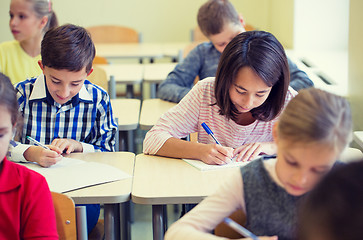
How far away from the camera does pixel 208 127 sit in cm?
199

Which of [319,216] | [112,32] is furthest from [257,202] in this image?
[112,32]

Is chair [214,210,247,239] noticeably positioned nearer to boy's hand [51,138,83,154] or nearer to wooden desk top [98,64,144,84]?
boy's hand [51,138,83,154]

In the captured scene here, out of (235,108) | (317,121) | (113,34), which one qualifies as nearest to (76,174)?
(235,108)

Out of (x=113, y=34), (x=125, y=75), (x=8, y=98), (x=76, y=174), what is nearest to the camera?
(x=8, y=98)

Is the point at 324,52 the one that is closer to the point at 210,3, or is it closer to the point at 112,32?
the point at 210,3

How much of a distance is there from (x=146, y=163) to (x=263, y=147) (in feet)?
1.35

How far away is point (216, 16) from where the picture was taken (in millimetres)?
2818

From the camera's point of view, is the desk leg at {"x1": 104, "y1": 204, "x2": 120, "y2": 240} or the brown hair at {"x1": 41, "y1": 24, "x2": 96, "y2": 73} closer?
the desk leg at {"x1": 104, "y1": 204, "x2": 120, "y2": 240}

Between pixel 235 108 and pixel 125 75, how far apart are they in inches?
64.2

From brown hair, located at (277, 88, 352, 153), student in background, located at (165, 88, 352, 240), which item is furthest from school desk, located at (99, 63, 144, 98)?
brown hair, located at (277, 88, 352, 153)

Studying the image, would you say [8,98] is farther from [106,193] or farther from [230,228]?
[230,228]

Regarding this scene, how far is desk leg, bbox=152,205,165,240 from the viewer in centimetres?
164

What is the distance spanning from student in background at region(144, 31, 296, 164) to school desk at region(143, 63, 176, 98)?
1328 millimetres

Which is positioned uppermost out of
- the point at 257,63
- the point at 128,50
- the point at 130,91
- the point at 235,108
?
the point at 257,63
